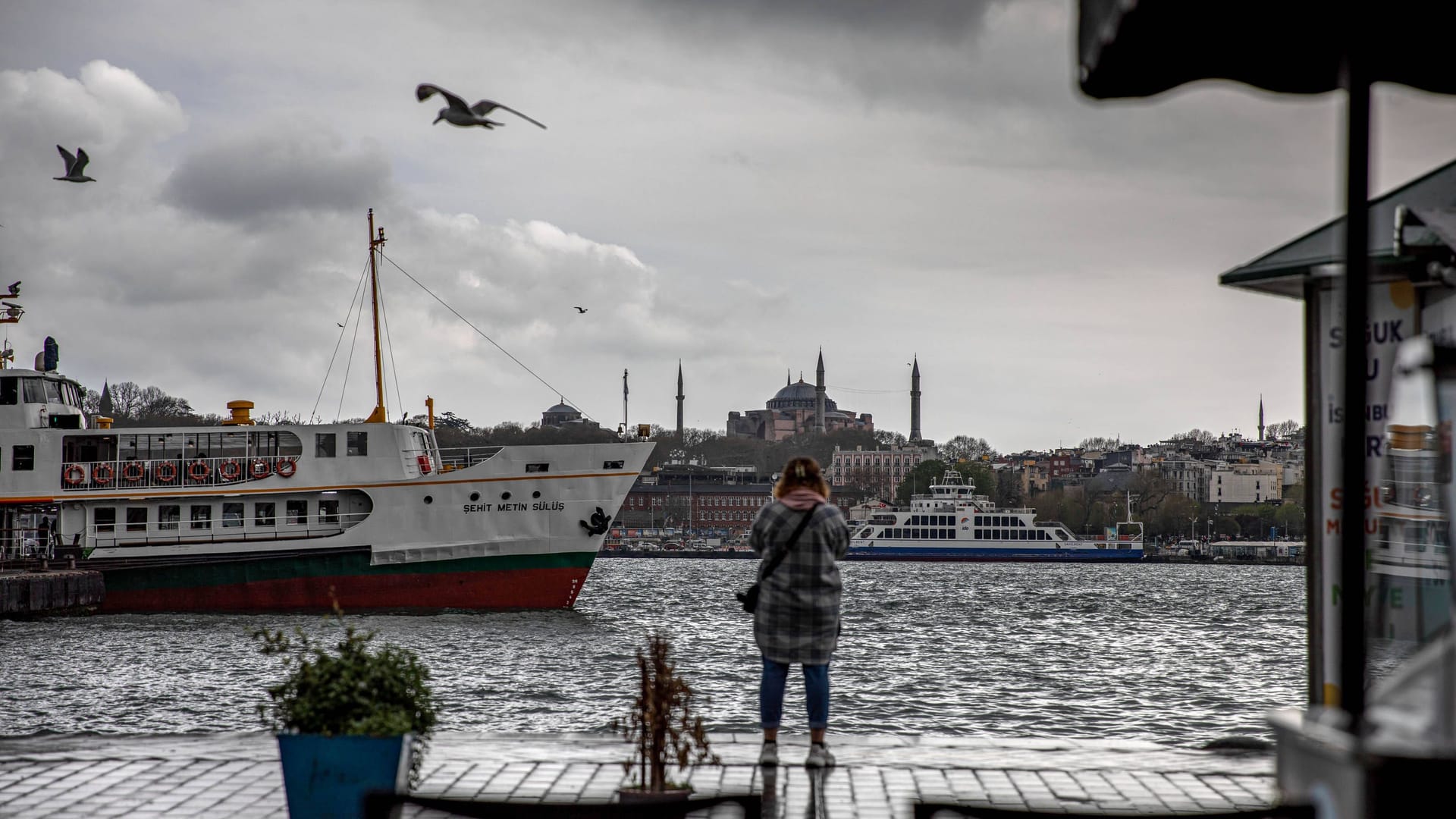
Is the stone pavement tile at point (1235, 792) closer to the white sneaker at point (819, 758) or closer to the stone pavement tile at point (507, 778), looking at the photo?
the white sneaker at point (819, 758)

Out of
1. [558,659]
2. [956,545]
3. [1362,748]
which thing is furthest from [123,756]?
[956,545]

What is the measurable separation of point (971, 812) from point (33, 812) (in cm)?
418

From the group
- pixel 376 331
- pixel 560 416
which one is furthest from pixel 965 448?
pixel 376 331

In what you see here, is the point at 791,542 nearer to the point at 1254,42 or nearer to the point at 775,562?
the point at 775,562

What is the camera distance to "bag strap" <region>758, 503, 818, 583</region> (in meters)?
6.40

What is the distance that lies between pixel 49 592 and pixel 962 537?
76.7 m

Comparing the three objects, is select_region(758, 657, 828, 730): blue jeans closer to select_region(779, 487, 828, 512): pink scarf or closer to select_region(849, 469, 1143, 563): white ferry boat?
select_region(779, 487, 828, 512): pink scarf

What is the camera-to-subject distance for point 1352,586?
2566 mm

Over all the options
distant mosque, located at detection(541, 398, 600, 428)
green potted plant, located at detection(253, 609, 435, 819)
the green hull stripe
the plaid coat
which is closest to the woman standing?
the plaid coat

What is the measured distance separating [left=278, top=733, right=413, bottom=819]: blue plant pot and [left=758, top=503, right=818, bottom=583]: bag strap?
7.74 ft

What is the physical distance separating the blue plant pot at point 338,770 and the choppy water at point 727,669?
12.9 ft

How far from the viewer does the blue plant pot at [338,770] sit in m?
4.45

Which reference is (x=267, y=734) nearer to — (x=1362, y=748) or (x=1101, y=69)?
(x=1101, y=69)

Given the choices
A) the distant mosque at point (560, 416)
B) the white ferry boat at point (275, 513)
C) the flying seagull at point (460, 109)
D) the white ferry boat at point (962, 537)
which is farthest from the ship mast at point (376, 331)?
the distant mosque at point (560, 416)
